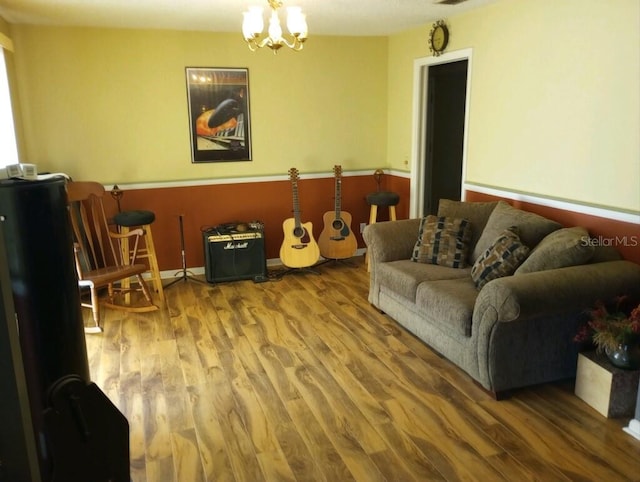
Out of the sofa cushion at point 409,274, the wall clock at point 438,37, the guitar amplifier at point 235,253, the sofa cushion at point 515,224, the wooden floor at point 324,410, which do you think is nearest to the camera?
the wooden floor at point 324,410

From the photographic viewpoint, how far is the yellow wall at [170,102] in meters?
4.53

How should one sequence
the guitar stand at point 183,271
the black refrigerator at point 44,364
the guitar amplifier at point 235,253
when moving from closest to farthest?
the black refrigerator at point 44,364
the guitar amplifier at point 235,253
the guitar stand at point 183,271

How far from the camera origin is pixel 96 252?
15.8ft

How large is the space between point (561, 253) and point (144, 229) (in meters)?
3.24

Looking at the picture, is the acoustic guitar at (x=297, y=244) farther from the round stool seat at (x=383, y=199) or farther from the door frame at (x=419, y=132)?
the door frame at (x=419, y=132)

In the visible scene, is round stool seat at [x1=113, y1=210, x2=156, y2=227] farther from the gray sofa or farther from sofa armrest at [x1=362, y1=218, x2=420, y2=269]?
the gray sofa

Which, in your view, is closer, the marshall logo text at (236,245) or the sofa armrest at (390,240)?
the sofa armrest at (390,240)

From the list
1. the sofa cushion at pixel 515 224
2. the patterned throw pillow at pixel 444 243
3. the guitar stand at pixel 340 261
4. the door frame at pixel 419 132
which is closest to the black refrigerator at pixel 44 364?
the patterned throw pillow at pixel 444 243

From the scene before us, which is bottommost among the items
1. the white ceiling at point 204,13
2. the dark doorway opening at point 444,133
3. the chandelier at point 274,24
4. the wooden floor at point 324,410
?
the wooden floor at point 324,410

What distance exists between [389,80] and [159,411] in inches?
163

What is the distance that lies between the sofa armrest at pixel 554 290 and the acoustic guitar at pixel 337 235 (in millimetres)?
2580

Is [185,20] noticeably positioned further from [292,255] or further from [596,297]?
[596,297]

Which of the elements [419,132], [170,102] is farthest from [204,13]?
[419,132]

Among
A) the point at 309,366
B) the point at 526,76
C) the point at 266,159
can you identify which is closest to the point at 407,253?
the point at 309,366
